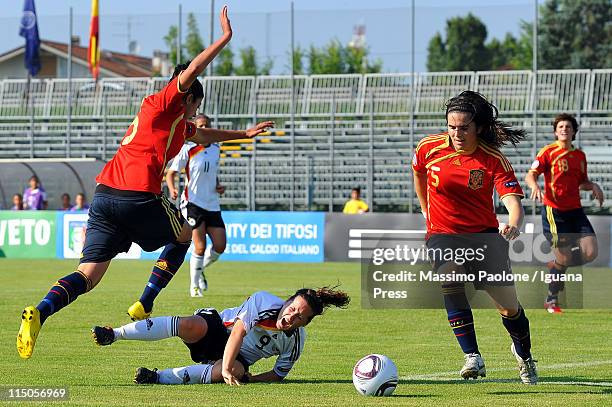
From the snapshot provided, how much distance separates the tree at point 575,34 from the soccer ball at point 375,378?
61510mm

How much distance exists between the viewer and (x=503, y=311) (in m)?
9.10

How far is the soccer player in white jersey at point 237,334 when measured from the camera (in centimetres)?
873

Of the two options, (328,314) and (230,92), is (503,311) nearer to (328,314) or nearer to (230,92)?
(328,314)

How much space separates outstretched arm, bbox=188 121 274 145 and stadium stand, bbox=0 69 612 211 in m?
19.8

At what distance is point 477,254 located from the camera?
29.7 ft

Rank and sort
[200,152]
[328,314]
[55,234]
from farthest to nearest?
[55,234] < [200,152] < [328,314]

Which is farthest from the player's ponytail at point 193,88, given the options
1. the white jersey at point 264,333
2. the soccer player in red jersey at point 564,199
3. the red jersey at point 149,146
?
the soccer player in red jersey at point 564,199

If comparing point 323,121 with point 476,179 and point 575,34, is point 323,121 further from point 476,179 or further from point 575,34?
point 575,34

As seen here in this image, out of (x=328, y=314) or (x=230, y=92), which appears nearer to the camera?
(x=328, y=314)

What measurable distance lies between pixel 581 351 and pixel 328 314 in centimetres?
407

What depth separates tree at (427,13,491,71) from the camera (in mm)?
86688

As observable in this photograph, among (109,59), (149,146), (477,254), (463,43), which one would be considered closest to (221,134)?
(149,146)

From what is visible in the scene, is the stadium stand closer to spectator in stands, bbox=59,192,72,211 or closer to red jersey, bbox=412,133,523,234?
spectator in stands, bbox=59,192,72,211

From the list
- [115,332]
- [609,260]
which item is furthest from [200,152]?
→ [609,260]
